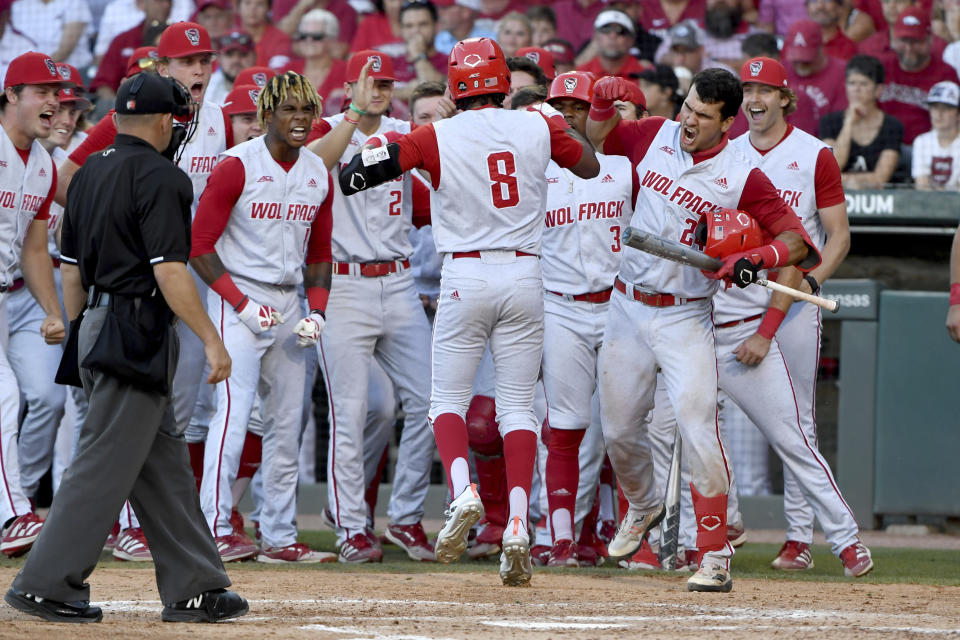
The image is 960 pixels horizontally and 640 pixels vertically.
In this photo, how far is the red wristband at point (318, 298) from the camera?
6.17 m

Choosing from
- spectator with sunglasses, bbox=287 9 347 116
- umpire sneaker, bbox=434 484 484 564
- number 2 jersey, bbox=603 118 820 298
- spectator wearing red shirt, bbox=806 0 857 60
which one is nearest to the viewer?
umpire sneaker, bbox=434 484 484 564

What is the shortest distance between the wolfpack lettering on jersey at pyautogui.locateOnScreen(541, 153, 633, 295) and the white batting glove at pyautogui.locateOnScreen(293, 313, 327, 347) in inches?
43.8

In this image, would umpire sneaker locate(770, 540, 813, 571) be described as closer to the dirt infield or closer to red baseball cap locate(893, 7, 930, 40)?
the dirt infield

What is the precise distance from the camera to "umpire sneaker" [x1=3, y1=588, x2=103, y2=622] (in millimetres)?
4164

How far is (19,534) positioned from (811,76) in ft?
20.7

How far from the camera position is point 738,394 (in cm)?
596

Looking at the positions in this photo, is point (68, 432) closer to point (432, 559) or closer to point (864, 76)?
point (432, 559)

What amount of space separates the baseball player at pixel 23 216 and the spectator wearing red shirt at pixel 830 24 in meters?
5.84

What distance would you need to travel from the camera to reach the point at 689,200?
5.44 m

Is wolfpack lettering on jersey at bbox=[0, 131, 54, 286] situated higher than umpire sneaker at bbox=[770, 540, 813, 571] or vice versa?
wolfpack lettering on jersey at bbox=[0, 131, 54, 286]

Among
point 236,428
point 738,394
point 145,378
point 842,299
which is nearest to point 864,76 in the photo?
point 842,299

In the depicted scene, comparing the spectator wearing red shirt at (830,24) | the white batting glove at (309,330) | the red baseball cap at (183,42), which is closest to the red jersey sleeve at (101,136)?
the red baseball cap at (183,42)

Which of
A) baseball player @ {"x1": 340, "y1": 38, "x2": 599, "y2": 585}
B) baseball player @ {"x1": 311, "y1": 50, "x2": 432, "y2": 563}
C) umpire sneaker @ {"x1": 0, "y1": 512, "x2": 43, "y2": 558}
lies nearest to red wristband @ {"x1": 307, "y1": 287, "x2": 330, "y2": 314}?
baseball player @ {"x1": 311, "y1": 50, "x2": 432, "y2": 563}

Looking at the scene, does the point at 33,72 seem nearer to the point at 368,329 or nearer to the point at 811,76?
the point at 368,329
